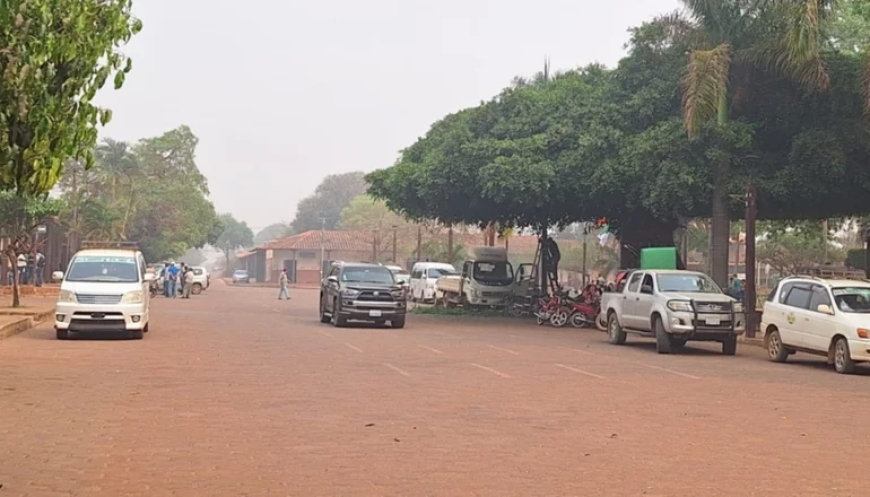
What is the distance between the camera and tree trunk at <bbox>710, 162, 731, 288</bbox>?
30375 millimetres

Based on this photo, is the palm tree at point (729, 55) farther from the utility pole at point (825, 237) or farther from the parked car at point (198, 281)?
the parked car at point (198, 281)

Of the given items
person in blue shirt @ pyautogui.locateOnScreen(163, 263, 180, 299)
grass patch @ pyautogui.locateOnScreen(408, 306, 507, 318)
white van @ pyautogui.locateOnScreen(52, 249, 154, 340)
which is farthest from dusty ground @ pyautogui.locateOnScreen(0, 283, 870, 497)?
person in blue shirt @ pyautogui.locateOnScreen(163, 263, 180, 299)

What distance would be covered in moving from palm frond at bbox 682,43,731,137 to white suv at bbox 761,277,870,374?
7.00 m

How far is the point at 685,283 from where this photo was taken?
24.3 meters

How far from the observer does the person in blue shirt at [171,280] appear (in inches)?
2056

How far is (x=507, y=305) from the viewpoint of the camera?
136 ft

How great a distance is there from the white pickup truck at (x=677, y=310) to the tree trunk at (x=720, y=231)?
6.26 meters

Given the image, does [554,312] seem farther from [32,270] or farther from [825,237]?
[32,270]

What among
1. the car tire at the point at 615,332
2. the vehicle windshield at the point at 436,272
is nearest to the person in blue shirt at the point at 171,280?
the vehicle windshield at the point at 436,272

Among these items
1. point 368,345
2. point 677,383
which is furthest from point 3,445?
point 368,345

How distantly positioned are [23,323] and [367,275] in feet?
31.0

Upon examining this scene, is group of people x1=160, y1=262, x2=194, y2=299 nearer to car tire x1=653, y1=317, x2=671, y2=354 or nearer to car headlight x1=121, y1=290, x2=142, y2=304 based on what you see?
car headlight x1=121, y1=290, x2=142, y2=304

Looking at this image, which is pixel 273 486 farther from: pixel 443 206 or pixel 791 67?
pixel 443 206

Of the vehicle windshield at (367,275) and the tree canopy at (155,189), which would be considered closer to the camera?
the vehicle windshield at (367,275)
